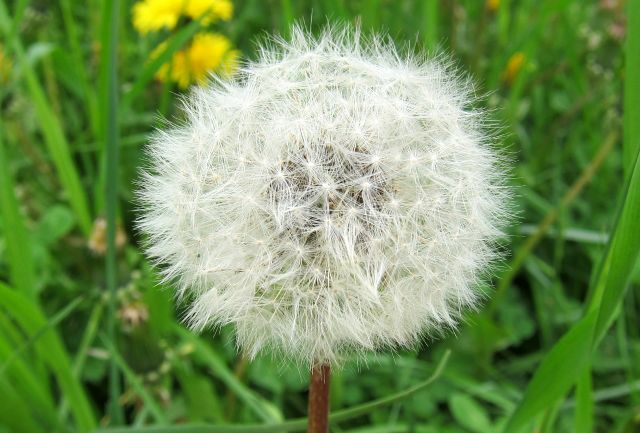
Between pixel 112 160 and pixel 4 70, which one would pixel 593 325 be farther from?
pixel 4 70

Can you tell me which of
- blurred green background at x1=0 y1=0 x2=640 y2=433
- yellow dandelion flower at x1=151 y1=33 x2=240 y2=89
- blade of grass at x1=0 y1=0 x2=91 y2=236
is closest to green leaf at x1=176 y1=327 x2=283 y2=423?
blurred green background at x1=0 y1=0 x2=640 y2=433

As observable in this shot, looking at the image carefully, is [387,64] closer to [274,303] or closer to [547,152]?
[274,303]

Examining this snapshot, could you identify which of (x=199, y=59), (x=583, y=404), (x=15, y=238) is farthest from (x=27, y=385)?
(x=199, y=59)

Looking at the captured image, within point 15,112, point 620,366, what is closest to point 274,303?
point 620,366

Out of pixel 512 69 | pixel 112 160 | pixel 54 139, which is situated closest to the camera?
pixel 112 160

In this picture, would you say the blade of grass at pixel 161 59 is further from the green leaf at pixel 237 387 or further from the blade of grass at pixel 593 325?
the blade of grass at pixel 593 325

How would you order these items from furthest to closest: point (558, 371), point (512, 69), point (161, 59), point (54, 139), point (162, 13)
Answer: point (512, 69) < point (162, 13) < point (54, 139) < point (161, 59) < point (558, 371)

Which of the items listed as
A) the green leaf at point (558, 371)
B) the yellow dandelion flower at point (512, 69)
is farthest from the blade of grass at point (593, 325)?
the yellow dandelion flower at point (512, 69)
